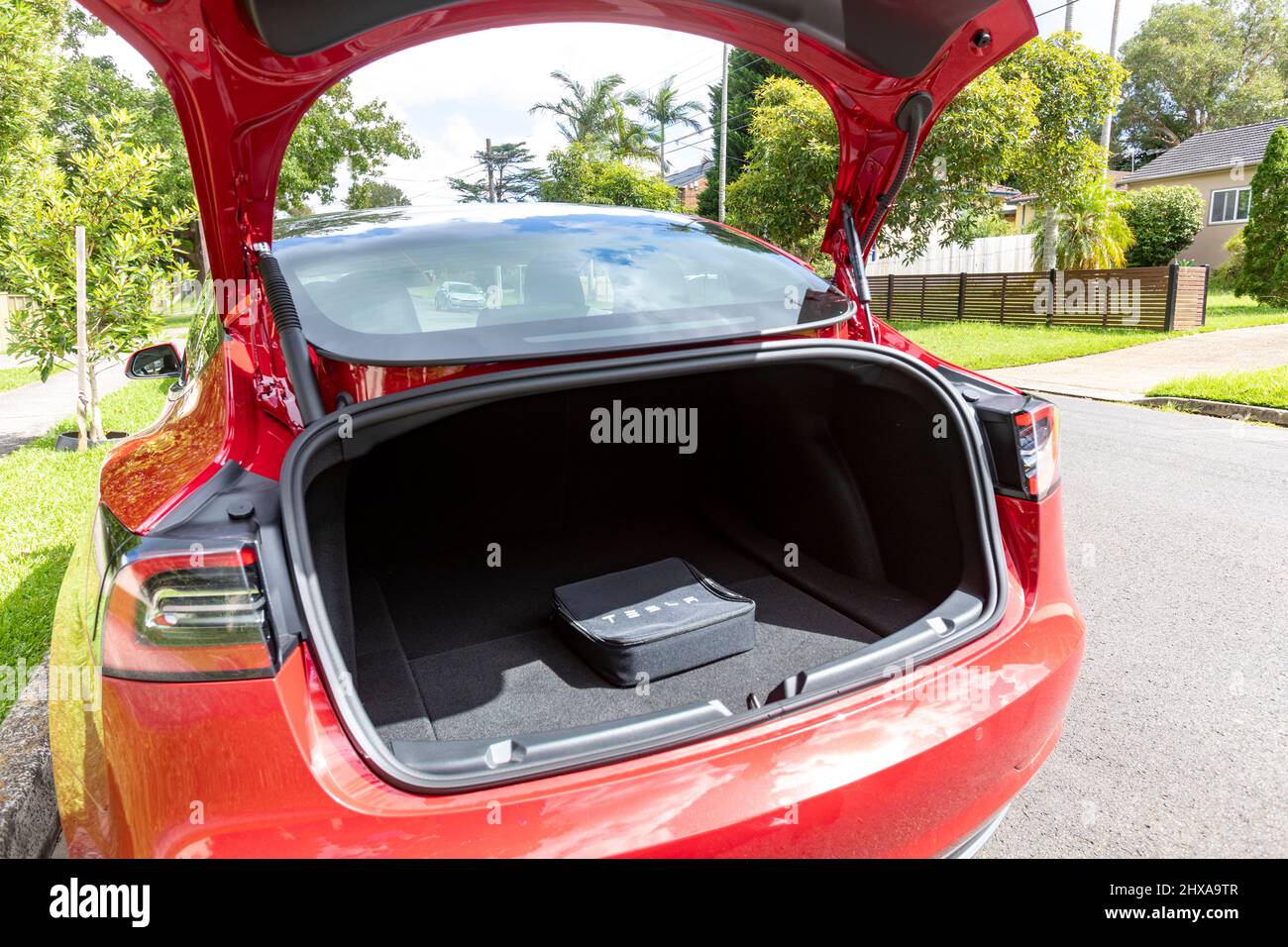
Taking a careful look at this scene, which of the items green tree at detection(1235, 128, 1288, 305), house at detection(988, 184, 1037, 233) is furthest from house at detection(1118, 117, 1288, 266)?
green tree at detection(1235, 128, 1288, 305)

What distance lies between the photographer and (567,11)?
1.68 metres

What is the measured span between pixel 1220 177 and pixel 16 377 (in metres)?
31.6

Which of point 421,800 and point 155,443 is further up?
point 155,443

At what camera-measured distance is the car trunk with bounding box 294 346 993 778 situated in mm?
1808

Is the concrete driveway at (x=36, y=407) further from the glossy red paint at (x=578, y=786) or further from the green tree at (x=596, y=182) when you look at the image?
the green tree at (x=596, y=182)

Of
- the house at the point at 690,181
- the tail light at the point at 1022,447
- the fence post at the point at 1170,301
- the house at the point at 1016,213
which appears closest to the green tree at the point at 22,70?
the tail light at the point at 1022,447

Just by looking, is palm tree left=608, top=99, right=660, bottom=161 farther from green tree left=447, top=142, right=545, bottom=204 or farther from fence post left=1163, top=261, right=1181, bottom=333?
fence post left=1163, top=261, right=1181, bottom=333

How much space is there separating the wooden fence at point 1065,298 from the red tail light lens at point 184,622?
15.3m

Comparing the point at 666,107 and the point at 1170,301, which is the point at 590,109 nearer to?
the point at 666,107

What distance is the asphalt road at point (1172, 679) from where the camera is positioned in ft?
6.40

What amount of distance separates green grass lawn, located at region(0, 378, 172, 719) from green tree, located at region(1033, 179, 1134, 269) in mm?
17790

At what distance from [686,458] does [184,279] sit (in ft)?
20.4

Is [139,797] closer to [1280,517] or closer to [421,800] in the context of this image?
[421,800]
